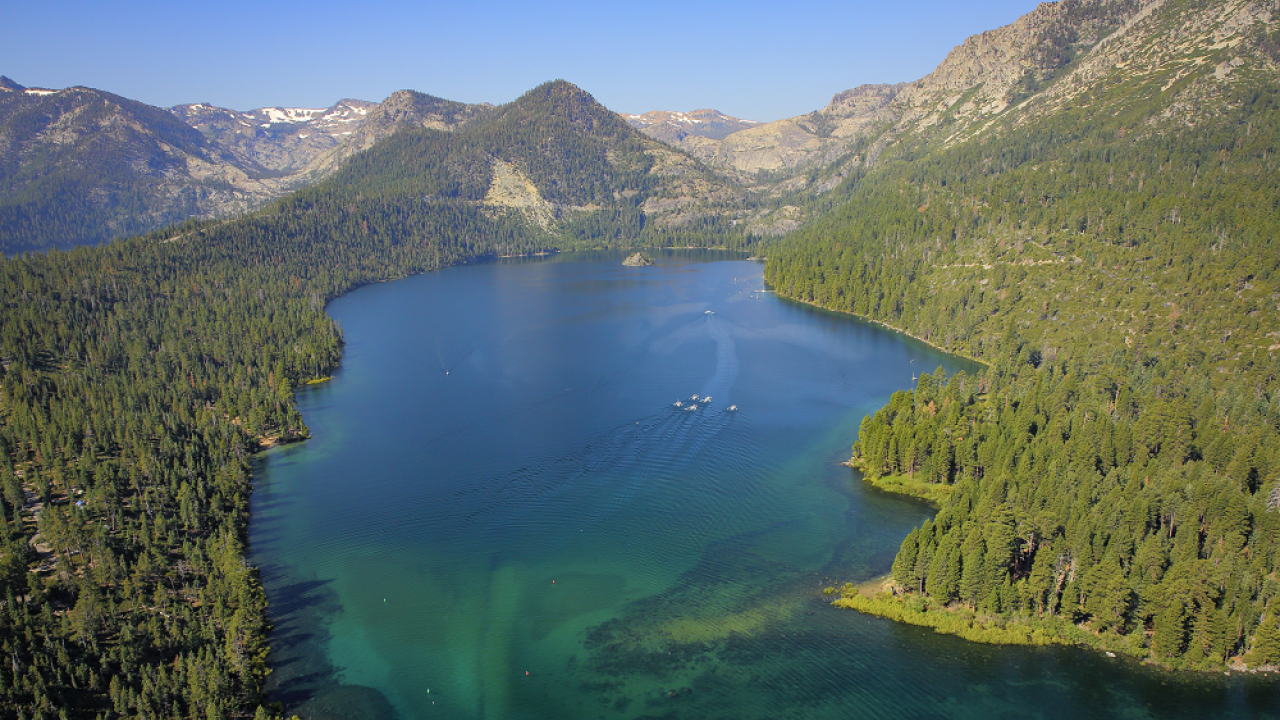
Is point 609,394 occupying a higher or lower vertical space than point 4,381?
lower

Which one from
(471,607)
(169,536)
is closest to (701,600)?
(471,607)

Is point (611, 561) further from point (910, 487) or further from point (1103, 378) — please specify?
point (1103, 378)

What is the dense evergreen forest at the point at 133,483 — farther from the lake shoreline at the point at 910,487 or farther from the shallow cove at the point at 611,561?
the lake shoreline at the point at 910,487

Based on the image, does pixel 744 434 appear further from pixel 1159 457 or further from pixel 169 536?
pixel 169 536

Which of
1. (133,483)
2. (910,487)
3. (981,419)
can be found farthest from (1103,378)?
(133,483)

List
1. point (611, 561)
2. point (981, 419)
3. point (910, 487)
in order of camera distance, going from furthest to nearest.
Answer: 1. point (981, 419)
2. point (910, 487)
3. point (611, 561)
